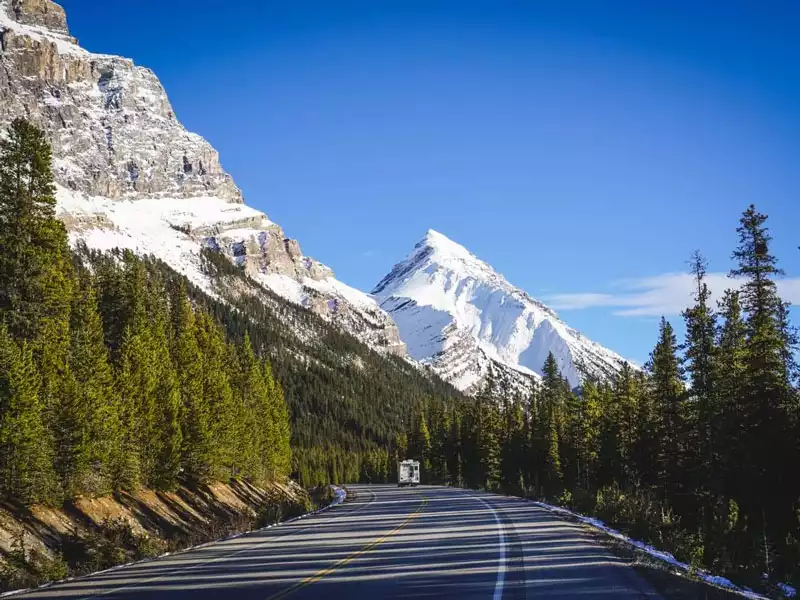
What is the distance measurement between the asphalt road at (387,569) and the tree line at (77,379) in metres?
6.92

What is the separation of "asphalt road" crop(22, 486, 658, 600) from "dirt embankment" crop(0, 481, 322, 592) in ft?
6.44

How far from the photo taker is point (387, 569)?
1680 centimetres

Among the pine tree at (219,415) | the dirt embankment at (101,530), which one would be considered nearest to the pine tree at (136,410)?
the dirt embankment at (101,530)

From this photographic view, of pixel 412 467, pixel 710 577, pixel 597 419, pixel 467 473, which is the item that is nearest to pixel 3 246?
A: pixel 710 577

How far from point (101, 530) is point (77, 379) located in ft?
23.1

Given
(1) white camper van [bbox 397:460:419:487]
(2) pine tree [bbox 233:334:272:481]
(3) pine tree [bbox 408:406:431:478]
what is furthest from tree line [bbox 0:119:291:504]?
(3) pine tree [bbox 408:406:431:478]

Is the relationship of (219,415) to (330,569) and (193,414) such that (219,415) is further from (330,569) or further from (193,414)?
(330,569)

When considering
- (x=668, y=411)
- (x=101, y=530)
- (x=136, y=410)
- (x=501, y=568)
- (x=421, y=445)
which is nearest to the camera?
(x=501, y=568)

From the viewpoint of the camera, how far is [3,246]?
30406 mm

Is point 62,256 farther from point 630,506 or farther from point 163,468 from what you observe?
point 630,506

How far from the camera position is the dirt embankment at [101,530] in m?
20.5

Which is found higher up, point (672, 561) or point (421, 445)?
point (672, 561)

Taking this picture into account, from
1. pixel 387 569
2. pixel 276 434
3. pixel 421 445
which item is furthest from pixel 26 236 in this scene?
pixel 421 445

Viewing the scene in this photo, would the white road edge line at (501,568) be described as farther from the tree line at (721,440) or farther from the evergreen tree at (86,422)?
the evergreen tree at (86,422)
